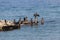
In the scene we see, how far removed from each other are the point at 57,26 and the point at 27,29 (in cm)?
672

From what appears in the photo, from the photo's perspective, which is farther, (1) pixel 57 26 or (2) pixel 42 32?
(1) pixel 57 26

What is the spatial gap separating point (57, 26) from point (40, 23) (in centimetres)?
316

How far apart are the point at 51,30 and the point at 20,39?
10.4 m

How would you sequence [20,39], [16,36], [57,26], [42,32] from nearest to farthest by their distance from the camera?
[20,39]
[16,36]
[42,32]
[57,26]

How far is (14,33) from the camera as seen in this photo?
52656 millimetres

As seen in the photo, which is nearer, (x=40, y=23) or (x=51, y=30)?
(x=51, y=30)

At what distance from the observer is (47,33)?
52781 mm

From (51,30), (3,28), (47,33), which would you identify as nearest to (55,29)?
(51,30)

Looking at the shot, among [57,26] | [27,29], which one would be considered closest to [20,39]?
[27,29]

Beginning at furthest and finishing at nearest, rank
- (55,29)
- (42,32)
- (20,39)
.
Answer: (55,29)
(42,32)
(20,39)

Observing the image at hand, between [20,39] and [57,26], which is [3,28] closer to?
[20,39]

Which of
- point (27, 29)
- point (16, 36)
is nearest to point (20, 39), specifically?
point (16, 36)

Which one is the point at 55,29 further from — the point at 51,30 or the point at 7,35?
the point at 7,35

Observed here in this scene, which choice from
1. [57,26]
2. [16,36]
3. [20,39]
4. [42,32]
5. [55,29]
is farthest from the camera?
[57,26]
